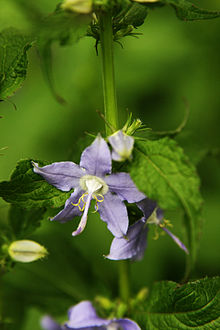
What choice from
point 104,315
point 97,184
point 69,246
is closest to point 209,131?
point 69,246

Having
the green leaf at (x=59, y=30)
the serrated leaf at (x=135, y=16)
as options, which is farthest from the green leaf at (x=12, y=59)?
the serrated leaf at (x=135, y=16)

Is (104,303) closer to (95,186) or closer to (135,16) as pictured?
(95,186)

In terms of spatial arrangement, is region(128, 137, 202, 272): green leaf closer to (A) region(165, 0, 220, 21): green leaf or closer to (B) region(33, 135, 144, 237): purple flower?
(B) region(33, 135, 144, 237): purple flower

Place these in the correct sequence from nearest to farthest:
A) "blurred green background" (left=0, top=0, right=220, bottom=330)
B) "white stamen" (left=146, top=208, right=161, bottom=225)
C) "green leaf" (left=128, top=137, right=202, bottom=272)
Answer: "green leaf" (left=128, top=137, right=202, bottom=272) < "white stamen" (left=146, top=208, right=161, bottom=225) < "blurred green background" (left=0, top=0, right=220, bottom=330)

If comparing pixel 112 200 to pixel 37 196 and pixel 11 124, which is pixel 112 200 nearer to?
pixel 37 196

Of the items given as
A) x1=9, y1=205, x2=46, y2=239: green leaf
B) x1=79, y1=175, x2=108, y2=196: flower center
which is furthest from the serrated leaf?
x1=9, y1=205, x2=46, y2=239: green leaf
